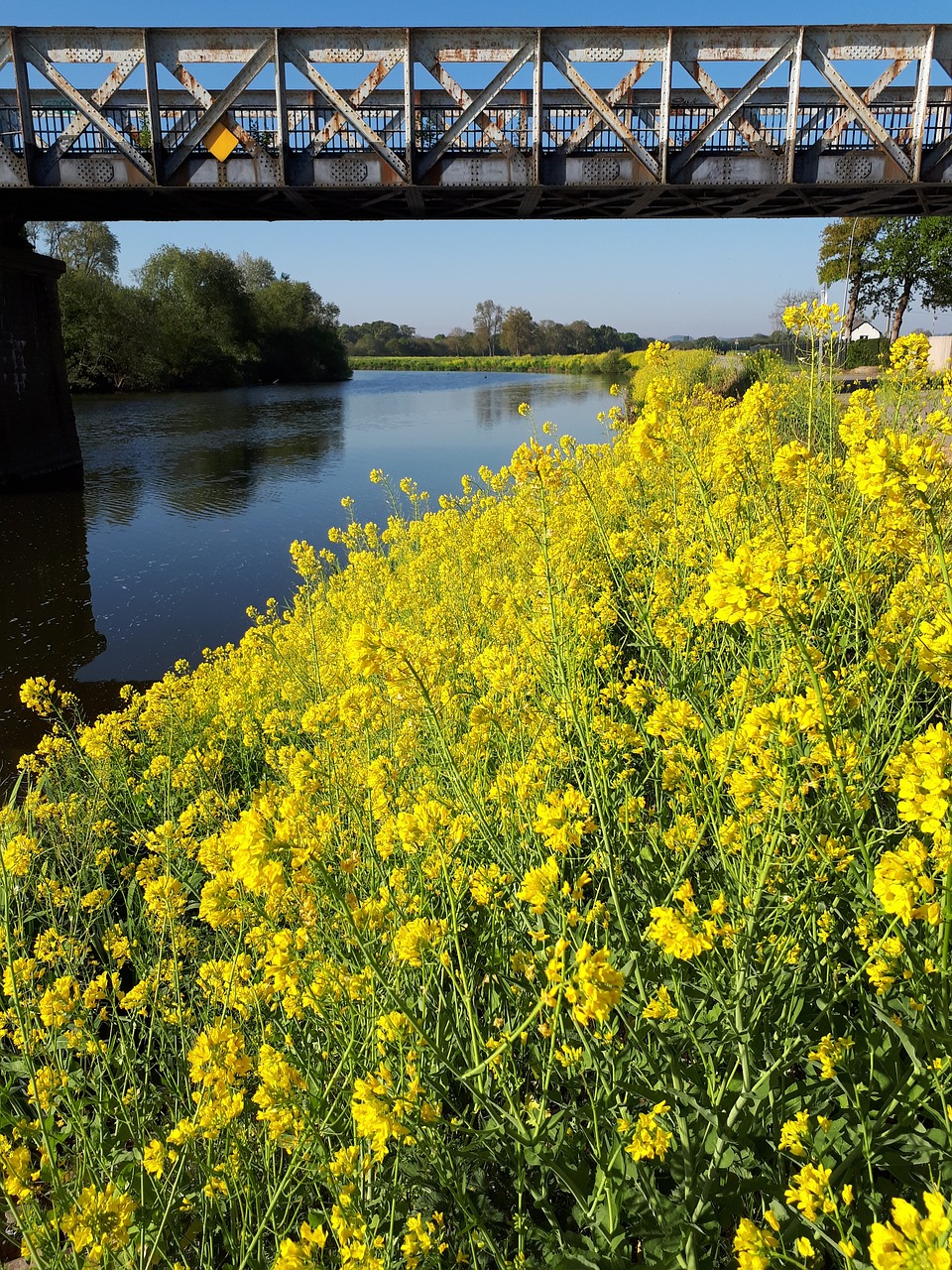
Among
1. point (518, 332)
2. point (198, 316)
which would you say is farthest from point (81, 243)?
point (518, 332)

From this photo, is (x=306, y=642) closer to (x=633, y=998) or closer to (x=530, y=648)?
(x=530, y=648)

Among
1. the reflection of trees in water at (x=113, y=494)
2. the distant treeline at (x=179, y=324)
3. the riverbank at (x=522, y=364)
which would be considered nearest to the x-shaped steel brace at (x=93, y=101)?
the reflection of trees in water at (x=113, y=494)

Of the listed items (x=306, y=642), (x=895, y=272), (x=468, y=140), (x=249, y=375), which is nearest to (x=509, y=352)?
(x=249, y=375)

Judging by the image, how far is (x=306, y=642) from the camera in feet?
19.8

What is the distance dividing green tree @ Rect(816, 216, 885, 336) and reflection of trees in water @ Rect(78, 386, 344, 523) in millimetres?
25113

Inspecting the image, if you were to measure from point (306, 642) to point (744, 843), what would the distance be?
4.50 m

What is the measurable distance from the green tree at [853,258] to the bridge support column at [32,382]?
3241cm

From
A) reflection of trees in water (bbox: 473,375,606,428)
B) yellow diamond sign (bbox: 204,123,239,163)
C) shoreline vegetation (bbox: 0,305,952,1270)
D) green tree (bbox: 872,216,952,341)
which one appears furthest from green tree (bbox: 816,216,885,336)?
shoreline vegetation (bbox: 0,305,952,1270)

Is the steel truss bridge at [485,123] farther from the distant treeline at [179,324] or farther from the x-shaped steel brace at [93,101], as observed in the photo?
the distant treeline at [179,324]

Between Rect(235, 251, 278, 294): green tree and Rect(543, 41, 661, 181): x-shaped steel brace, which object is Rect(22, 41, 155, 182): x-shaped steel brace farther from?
Rect(235, 251, 278, 294): green tree

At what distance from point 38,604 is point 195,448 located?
13.5m

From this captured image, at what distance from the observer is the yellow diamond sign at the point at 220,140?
43.1 feet

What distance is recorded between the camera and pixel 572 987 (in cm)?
141

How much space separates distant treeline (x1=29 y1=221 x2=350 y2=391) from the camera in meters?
37.8
